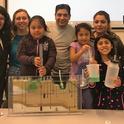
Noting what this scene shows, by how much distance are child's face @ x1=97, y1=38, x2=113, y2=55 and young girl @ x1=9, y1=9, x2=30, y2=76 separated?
0.68 m

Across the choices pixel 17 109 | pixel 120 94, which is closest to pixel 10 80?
pixel 17 109

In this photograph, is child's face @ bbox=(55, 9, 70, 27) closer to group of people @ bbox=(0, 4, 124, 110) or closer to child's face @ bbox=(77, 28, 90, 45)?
group of people @ bbox=(0, 4, 124, 110)

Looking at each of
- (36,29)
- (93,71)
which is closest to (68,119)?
(93,71)

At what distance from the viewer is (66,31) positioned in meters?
2.70

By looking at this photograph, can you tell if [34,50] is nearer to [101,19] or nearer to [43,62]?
[43,62]

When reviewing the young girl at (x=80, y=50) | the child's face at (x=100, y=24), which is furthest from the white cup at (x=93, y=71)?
the child's face at (x=100, y=24)

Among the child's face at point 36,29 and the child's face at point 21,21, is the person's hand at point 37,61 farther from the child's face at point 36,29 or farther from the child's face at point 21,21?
the child's face at point 21,21

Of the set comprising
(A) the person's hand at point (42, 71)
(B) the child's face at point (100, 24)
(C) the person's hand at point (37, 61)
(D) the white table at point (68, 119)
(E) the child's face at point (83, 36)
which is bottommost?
(D) the white table at point (68, 119)

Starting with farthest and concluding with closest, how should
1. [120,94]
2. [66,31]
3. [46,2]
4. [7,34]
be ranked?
[46,2], [66,31], [7,34], [120,94]

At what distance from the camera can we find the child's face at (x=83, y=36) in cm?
250

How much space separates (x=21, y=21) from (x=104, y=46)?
31.4 inches

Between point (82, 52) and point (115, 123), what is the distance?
883 millimetres

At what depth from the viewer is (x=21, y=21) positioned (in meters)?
2.66

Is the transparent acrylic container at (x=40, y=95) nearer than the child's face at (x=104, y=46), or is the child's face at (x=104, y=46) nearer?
the transparent acrylic container at (x=40, y=95)
